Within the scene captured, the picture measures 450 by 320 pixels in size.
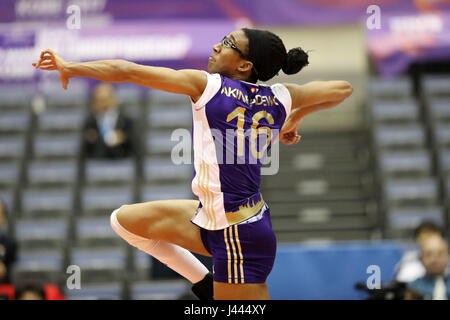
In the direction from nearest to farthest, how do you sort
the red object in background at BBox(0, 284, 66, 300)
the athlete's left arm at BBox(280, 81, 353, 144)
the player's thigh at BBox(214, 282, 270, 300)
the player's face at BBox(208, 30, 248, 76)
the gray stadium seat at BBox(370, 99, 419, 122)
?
the player's thigh at BBox(214, 282, 270, 300) → the player's face at BBox(208, 30, 248, 76) → the athlete's left arm at BBox(280, 81, 353, 144) → the red object in background at BBox(0, 284, 66, 300) → the gray stadium seat at BBox(370, 99, 419, 122)

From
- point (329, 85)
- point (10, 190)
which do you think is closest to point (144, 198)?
point (10, 190)

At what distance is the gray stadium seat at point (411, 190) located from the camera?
8.33 m

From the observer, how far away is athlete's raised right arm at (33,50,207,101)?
10.5ft

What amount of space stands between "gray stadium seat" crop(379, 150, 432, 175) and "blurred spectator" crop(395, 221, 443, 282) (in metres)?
3.23

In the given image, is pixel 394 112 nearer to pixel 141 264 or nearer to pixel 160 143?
pixel 160 143

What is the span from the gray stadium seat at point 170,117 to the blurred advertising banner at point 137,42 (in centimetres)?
74

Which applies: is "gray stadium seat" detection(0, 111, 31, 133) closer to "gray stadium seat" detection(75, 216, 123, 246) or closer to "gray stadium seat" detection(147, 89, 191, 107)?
"gray stadium seat" detection(147, 89, 191, 107)

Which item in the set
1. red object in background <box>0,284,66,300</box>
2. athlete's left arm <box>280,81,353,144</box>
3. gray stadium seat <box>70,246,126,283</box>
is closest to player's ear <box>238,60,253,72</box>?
athlete's left arm <box>280,81,353,144</box>

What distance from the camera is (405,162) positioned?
888 cm

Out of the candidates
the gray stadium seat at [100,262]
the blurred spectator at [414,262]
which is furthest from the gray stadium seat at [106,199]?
the blurred spectator at [414,262]

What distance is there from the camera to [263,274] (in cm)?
338

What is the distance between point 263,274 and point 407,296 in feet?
5.93

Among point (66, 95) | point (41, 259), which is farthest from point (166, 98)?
point (41, 259)

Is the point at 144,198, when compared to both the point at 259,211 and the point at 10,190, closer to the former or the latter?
the point at 10,190
